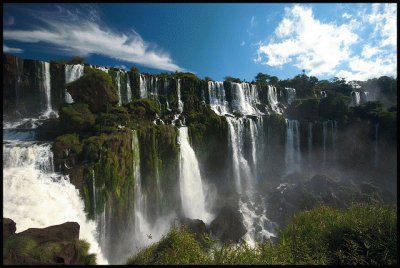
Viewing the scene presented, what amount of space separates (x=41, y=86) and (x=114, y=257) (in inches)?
766

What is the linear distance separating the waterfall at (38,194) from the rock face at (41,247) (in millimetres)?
2236

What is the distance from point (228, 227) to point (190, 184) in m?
6.54

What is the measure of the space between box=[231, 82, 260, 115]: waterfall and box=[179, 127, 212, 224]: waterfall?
15.1 meters

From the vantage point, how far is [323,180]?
2883cm

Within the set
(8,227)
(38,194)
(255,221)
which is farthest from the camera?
(255,221)

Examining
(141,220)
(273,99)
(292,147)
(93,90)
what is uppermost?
(273,99)

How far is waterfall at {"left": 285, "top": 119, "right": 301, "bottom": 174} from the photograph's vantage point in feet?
123

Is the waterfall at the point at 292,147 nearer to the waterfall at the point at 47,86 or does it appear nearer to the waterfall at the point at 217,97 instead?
the waterfall at the point at 217,97

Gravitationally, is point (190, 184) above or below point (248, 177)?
above

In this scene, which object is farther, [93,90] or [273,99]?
[273,99]

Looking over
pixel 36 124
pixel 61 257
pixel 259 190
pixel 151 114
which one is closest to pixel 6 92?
pixel 36 124

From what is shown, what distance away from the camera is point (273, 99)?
1843 inches

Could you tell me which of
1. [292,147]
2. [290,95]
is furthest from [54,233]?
[290,95]

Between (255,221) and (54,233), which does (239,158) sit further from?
(54,233)
